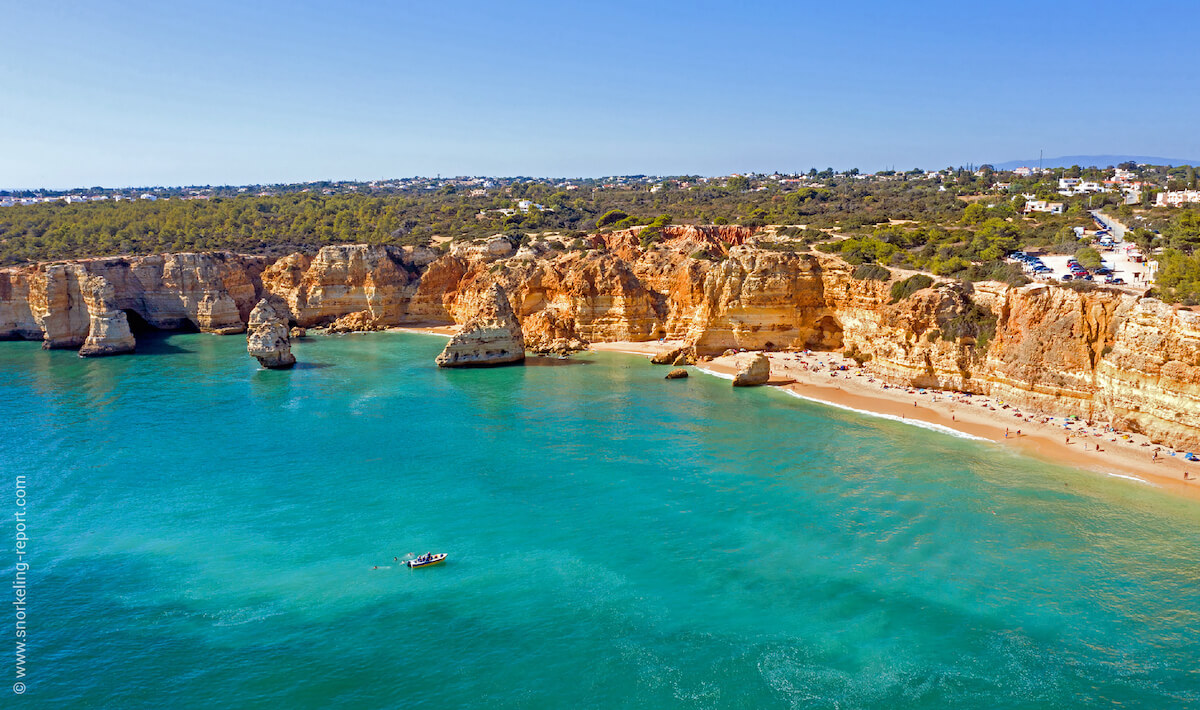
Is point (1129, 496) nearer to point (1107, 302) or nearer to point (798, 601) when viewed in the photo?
point (1107, 302)

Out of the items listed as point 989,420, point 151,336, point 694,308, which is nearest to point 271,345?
point 151,336

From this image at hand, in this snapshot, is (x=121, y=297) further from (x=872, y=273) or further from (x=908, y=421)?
(x=908, y=421)

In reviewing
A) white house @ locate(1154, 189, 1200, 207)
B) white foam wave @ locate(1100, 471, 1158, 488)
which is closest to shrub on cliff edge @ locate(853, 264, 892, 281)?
white foam wave @ locate(1100, 471, 1158, 488)

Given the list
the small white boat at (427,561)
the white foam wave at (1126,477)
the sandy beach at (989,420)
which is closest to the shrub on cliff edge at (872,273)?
the sandy beach at (989,420)

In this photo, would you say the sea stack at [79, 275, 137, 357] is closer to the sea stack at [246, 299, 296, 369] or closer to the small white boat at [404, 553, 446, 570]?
the sea stack at [246, 299, 296, 369]

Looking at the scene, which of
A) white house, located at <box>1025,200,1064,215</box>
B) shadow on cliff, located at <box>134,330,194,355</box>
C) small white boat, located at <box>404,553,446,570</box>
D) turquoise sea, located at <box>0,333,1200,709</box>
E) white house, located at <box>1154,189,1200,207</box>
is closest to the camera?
turquoise sea, located at <box>0,333,1200,709</box>
